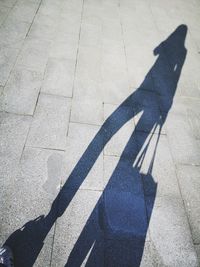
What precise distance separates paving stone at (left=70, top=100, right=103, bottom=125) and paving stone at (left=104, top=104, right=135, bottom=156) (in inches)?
6.5

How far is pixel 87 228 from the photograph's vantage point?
10.8 feet

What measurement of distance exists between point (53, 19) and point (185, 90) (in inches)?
193

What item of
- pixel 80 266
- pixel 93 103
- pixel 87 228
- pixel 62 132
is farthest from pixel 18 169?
pixel 93 103

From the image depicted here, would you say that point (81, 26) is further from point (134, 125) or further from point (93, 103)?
point (134, 125)

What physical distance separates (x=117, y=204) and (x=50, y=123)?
7.02 ft

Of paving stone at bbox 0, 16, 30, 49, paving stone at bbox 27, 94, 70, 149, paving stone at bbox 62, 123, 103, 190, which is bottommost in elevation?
paving stone at bbox 62, 123, 103, 190

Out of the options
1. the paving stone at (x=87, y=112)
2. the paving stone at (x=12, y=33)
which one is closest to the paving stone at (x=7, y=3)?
the paving stone at (x=12, y=33)

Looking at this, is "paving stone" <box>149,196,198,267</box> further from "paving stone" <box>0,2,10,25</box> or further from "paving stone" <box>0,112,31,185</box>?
"paving stone" <box>0,2,10,25</box>

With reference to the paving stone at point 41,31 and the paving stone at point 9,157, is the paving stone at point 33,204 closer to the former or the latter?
the paving stone at point 9,157

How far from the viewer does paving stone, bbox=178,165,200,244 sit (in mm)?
3629

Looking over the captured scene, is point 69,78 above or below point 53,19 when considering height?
below

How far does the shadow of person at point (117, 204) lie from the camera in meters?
3.09

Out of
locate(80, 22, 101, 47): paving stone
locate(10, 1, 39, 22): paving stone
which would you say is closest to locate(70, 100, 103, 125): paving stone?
locate(80, 22, 101, 47): paving stone

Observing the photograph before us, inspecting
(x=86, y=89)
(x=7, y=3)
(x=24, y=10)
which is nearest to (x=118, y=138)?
(x=86, y=89)
